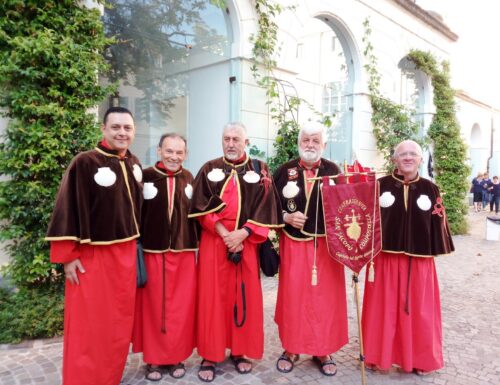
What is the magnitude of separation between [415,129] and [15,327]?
9.12 m

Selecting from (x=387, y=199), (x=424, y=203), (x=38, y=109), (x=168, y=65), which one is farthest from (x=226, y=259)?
(x=168, y=65)

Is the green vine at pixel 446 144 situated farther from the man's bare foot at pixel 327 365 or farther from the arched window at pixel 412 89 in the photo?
the man's bare foot at pixel 327 365

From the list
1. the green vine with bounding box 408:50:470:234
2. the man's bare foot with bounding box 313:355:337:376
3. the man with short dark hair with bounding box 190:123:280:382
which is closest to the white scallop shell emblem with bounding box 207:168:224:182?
the man with short dark hair with bounding box 190:123:280:382

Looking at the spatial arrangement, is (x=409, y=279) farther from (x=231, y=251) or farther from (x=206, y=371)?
(x=206, y=371)

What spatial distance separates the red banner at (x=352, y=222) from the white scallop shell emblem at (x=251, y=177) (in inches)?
22.3

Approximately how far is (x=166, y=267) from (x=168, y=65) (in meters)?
3.94

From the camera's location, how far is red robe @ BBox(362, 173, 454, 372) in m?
3.32

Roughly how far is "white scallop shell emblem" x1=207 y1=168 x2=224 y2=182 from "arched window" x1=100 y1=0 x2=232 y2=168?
2684mm

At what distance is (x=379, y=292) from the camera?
345 centimetres

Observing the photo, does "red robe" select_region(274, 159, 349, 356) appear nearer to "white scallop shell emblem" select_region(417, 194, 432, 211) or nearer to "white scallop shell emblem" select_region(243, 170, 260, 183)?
"white scallop shell emblem" select_region(243, 170, 260, 183)

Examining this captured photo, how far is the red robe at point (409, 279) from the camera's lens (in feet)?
10.9

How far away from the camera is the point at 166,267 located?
325 cm

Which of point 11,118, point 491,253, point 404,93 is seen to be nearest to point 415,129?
point 404,93

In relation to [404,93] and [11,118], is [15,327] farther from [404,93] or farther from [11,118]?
[404,93]
